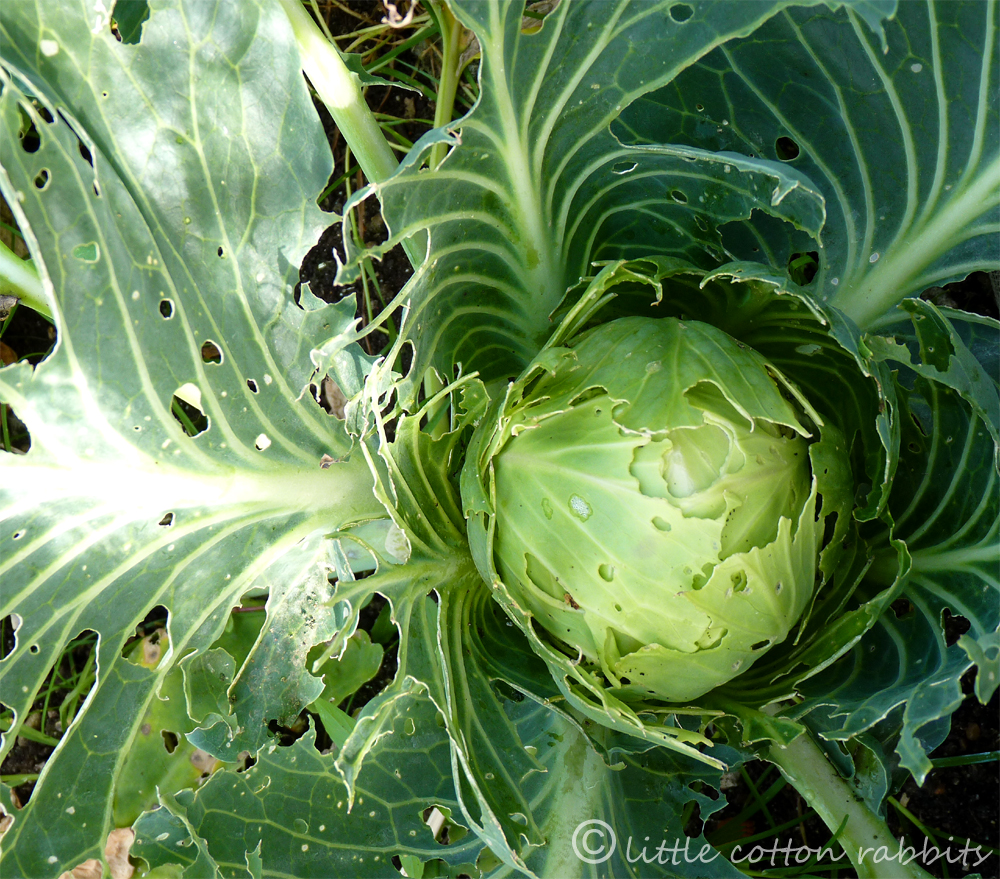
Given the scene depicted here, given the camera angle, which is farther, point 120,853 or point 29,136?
point 29,136

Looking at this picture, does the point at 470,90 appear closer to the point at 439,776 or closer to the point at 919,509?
the point at 919,509

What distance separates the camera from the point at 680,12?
56.6 inches

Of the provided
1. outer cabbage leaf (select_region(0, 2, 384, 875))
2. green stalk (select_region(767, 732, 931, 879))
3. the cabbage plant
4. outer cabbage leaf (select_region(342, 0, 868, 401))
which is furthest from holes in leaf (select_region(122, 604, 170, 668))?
green stalk (select_region(767, 732, 931, 879))

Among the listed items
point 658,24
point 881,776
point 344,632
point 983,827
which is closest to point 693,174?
point 658,24

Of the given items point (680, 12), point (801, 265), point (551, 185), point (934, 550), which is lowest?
point (934, 550)

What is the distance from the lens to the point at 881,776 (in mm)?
1741

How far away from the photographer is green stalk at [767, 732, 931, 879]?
1.80m

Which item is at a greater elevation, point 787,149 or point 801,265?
point 787,149

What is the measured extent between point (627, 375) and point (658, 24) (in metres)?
0.57

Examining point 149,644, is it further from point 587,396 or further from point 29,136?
point 587,396

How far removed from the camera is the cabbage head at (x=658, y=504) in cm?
143

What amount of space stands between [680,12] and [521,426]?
0.72 m

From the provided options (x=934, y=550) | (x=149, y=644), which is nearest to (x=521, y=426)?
(x=934, y=550)

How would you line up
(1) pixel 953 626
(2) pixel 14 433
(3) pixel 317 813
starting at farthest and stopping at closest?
(2) pixel 14 433, (1) pixel 953 626, (3) pixel 317 813
